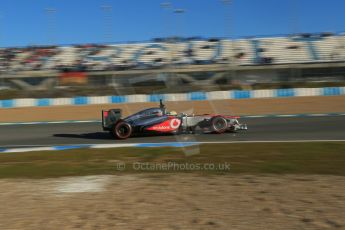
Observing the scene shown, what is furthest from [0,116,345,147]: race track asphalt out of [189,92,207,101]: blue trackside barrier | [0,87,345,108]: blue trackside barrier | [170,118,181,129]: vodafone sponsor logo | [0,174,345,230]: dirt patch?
[0,87,345,108]: blue trackside barrier

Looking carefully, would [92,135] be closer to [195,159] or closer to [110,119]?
[110,119]

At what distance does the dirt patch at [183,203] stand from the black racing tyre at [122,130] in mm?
5362

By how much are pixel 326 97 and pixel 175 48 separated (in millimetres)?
19611

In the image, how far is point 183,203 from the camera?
206 inches

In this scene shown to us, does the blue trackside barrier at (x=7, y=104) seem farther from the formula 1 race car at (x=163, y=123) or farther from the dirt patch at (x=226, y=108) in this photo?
the formula 1 race car at (x=163, y=123)

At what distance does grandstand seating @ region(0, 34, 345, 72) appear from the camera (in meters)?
36.1

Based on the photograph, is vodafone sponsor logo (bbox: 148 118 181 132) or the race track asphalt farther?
vodafone sponsor logo (bbox: 148 118 181 132)

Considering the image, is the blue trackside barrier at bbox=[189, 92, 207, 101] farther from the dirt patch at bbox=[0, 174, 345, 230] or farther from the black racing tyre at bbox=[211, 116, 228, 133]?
the dirt patch at bbox=[0, 174, 345, 230]

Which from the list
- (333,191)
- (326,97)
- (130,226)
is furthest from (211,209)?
(326,97)

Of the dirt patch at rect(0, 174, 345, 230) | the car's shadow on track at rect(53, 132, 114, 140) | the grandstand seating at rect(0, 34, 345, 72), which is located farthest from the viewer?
the grandstand seating at rect(0, 34, 345, 72)

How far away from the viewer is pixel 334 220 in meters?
4.38

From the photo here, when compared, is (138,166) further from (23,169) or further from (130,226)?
(130,226)

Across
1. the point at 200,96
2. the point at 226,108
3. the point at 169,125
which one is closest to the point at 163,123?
the point at 169,125

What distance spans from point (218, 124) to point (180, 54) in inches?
1076
